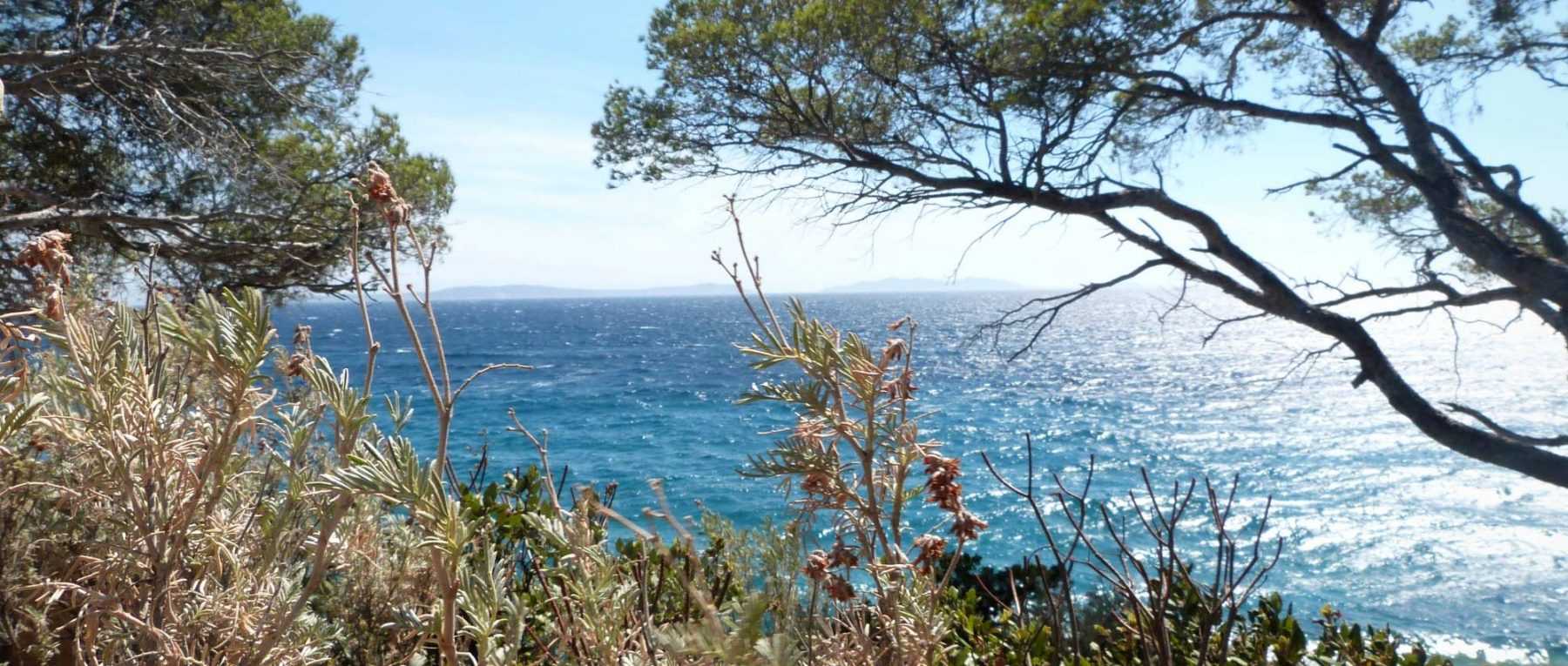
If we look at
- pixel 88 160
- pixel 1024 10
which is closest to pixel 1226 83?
pixel 1024 10

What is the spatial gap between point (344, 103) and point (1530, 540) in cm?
1684

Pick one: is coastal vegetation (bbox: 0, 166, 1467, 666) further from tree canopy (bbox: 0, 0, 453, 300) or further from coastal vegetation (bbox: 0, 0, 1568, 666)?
tree canopy (bbox: 0, 0, 453, 300)

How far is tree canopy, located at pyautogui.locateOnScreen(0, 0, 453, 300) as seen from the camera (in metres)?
6.44

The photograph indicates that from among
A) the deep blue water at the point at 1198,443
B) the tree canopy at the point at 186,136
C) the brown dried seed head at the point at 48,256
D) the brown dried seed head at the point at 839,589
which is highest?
the tree canopy at the point at 186,136

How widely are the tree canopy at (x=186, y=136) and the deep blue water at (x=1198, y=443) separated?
3.45 feet

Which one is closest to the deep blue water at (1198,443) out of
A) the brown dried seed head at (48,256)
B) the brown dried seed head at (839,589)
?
the brown dried seed head at (839,589)

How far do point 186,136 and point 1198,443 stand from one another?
23290 mm

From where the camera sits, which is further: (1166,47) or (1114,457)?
(1114,457)

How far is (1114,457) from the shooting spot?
21.6 m

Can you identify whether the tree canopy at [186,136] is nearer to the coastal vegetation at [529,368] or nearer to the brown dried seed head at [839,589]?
the coastal vegetation at [529,368]

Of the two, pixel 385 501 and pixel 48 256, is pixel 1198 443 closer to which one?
pixel 385 501

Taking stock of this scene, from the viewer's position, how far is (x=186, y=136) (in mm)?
6797

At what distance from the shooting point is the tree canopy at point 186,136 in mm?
6438

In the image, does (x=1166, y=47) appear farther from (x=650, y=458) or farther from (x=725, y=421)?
(x=725, y=421)
